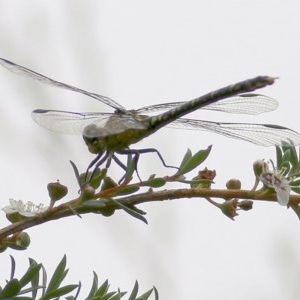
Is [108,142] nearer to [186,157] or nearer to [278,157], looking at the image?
[186,157]

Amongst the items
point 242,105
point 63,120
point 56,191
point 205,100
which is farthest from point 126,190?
point 242,105

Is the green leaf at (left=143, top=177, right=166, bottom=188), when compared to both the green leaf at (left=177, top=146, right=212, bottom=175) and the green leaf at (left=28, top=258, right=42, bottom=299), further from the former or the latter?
the green leaf at (left=28, top=258, right=42, bottom=299)

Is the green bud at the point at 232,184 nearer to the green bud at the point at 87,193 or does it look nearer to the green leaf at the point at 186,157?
the green leaf at the point at 186,157

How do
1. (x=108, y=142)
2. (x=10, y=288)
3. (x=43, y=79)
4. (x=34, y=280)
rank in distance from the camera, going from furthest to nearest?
(x=43, y=79), (x=108, y=142), (x=34, y=280), (x=10, y=288)

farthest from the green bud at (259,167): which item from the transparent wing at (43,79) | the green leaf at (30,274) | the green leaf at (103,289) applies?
the transparent wing at (43,79)

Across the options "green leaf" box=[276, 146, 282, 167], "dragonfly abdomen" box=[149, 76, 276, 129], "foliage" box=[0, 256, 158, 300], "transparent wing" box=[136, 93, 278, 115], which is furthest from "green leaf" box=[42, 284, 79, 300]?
"transparent wing" box=[136, 93, 278, 115]

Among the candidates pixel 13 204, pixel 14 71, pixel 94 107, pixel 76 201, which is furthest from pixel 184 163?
pixel 94 107
